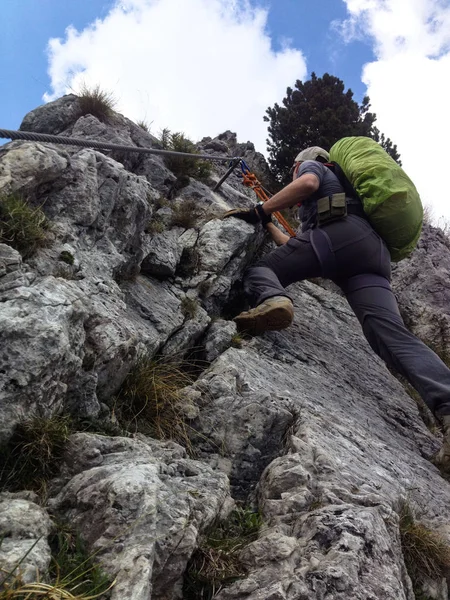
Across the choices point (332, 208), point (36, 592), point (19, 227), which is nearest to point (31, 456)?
point (36, 592)

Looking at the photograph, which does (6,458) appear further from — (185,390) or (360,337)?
(360,337)

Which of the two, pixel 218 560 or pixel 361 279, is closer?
pixel 218 560

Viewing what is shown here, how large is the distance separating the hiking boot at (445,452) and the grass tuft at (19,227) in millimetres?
3625

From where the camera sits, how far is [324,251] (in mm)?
5383

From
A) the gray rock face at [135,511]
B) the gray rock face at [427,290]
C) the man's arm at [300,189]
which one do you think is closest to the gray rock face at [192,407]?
the gray rock face at [135,511]

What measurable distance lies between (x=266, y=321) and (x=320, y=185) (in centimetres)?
176

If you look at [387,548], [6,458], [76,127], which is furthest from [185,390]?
[76,127]

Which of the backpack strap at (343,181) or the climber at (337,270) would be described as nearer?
the climber at (337,270)

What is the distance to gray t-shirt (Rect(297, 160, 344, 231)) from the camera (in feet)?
18.4

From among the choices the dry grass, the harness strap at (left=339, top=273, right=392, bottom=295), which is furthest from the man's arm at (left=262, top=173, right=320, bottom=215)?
the dry grass

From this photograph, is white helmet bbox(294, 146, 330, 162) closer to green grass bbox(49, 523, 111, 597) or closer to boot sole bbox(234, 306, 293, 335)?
boot sole bbox(234, 306, 293, 335)

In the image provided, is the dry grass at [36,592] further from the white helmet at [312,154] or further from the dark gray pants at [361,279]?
the white helmet at [312,154]

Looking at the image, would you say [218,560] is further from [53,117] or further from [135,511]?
[53,117]

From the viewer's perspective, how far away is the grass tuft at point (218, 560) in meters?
2.45
